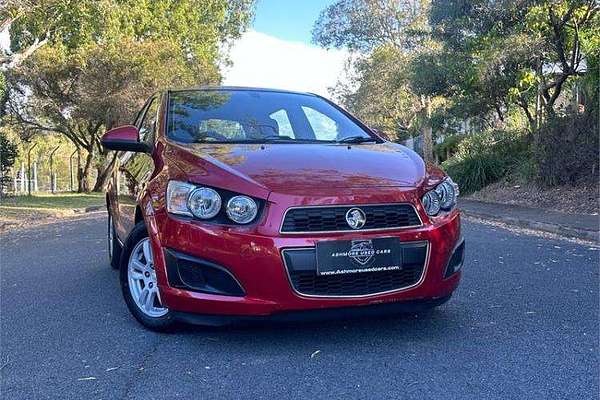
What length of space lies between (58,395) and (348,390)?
4.59ft

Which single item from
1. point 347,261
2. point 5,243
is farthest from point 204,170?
point 5,243

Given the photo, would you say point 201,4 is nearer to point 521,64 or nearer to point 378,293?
point 521,64

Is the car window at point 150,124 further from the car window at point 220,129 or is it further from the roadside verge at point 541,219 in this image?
the roadside verge at point 541,219


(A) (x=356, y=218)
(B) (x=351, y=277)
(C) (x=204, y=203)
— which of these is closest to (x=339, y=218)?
(A) (x=356, y=218)

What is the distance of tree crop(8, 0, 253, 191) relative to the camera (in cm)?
2041

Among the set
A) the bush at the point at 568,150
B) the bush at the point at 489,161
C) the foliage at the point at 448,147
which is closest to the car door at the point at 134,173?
the bush at the point at 568,150

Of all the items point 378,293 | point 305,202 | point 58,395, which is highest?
point 305,202

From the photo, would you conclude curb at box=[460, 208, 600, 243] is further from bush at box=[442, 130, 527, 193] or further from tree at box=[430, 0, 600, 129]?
bush at box=[442, 130, 527, 193]

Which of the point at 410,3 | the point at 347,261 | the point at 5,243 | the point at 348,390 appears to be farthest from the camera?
the point at 410,3

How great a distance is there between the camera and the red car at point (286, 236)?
10.6 feet

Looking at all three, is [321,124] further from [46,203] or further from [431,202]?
[46,203]

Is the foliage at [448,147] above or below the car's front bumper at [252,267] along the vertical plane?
above

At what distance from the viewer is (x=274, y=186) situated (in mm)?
3311

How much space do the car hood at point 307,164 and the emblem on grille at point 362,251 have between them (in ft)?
1.13
